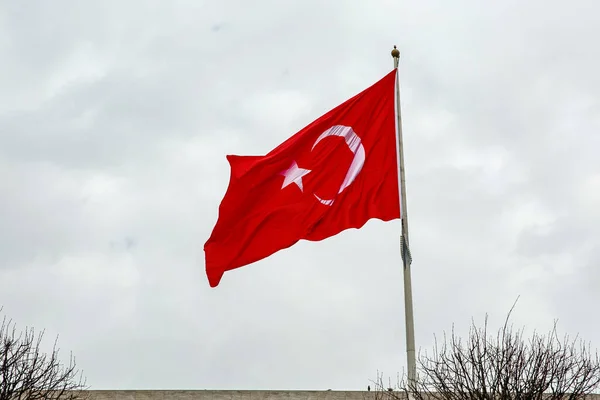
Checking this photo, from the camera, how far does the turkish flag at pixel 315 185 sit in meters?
18.4

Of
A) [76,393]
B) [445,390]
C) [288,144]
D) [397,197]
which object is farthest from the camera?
[76,393]

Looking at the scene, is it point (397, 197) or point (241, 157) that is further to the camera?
point (241, 157)

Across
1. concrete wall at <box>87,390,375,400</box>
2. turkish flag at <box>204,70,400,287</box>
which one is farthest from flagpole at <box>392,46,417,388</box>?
concrete wall at <box>87,390,375,400</box>

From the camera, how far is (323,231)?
60.0 feet

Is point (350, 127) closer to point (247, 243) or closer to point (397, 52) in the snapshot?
point (397, 52)

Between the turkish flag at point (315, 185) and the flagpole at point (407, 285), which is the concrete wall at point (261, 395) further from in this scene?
the flagpole at point (407, 285)

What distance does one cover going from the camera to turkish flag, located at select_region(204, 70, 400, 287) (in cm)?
1838

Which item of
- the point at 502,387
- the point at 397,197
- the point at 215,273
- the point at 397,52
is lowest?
the point at 502,387

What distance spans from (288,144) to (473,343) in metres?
6.42

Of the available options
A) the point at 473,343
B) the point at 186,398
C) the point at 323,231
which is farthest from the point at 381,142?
the point at 186,398

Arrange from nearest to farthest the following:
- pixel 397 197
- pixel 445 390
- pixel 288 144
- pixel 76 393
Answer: pixel 397 197
pixel 288 144
pixel 445 390
pixel 76 393

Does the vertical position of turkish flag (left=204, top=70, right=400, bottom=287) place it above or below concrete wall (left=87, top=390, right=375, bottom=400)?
above

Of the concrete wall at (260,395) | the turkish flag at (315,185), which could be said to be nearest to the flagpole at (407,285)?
the turkish flag at (315,185)

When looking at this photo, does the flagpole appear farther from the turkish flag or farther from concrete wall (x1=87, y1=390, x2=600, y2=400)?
concrete wall (x1=87, y1=390, x2=600, y2=400)
